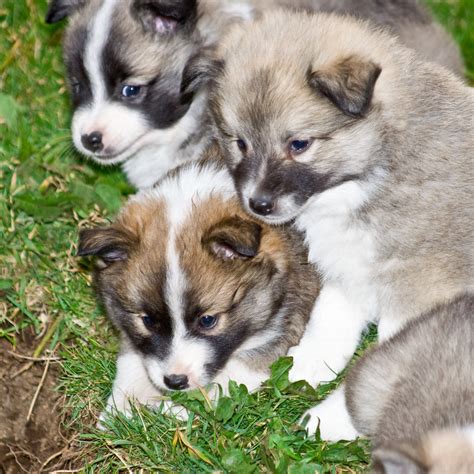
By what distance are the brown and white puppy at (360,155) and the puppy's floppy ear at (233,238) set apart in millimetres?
84

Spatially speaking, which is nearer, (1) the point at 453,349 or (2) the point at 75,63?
(1) the point at 453,349

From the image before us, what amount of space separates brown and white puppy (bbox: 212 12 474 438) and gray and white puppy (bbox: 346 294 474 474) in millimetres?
211

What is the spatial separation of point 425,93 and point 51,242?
80.5 inches

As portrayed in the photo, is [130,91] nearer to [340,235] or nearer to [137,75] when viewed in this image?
[137,75]

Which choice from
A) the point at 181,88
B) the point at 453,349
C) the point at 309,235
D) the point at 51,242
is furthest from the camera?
the point at 51,242

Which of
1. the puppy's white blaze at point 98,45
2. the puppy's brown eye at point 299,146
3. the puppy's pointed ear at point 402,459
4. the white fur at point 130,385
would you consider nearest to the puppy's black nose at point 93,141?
the puppy's white blaze at point 98,45

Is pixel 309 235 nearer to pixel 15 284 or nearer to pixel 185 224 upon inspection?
pixel 185 224

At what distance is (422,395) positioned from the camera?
362 centimetres

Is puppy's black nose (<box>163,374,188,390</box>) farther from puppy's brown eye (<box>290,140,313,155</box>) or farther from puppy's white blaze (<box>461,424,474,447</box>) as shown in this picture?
puppy's white blaze (<box>461,424,474,447</box>)

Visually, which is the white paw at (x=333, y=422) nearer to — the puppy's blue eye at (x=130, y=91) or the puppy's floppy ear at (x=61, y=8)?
the puppy's blue eye at (x=130, y=91)

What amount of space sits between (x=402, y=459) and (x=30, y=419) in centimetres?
206

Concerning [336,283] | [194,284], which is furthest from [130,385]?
[336,283]

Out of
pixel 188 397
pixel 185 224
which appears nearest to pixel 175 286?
pixel 185 224

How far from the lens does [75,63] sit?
4.91 m
